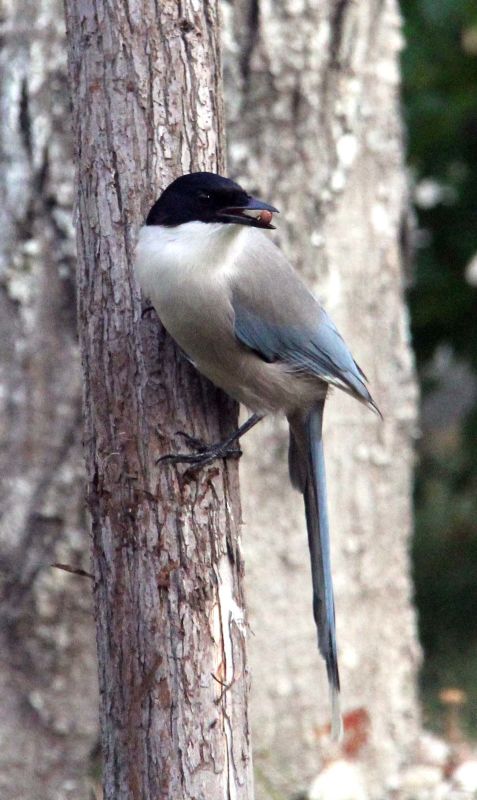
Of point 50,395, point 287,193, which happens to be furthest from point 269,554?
point 287,193

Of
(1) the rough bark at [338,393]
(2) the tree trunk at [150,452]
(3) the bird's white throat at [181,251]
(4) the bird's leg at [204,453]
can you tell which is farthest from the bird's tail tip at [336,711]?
(3) the bird's white throat at [181,251]

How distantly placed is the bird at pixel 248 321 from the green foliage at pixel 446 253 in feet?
8.29

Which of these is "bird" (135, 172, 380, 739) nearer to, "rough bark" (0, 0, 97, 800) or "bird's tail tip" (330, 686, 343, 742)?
"bird's tail tip" (330, 686, 343, 742)

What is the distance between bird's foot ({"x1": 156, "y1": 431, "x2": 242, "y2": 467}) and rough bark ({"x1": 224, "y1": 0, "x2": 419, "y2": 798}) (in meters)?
1.55

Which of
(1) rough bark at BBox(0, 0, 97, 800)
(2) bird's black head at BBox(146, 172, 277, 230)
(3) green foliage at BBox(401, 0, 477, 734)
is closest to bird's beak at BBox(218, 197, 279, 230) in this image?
(2) bird's black head at BBox(146, 172, 277, 230)

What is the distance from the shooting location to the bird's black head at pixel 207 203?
2.87m

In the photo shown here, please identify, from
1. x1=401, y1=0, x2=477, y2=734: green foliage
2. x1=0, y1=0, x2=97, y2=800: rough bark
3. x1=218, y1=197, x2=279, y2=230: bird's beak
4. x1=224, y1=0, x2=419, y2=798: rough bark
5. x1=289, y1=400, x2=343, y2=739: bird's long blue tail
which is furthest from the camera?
x1=401, y1=0, x2=477, y2=734: green foliage

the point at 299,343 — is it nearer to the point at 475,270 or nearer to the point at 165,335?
the point at 165,335

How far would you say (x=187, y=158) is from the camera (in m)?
3.10

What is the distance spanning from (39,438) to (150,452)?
5.15 ft

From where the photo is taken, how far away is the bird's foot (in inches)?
115

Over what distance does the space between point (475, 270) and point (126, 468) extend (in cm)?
A: 386

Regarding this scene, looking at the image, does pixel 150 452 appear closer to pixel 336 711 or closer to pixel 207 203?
pixel 207 203

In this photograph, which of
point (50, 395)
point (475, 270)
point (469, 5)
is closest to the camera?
point (50, 395)
